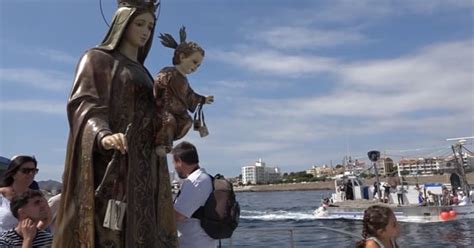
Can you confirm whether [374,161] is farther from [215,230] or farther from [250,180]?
[250,180]

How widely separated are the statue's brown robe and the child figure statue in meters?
0.13

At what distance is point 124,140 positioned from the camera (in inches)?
118

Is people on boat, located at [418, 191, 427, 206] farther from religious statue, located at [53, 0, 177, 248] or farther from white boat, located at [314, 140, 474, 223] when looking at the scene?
religious statue, located at [53, 0, 177, 248]

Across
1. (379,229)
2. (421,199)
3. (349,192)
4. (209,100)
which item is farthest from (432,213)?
(209,100)

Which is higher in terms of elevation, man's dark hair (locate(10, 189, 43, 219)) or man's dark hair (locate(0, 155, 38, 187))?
man's dark hair (locate(0, 155, 38, 187))

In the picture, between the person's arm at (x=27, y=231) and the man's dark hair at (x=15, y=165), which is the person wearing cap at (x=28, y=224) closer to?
the person's arm at (x=27, y=231)

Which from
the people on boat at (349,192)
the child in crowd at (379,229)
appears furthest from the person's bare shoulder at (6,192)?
the people on boat at (349,192)

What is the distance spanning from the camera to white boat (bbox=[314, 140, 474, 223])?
124 ft

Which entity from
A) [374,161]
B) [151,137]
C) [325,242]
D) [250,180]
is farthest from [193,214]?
[250,180]

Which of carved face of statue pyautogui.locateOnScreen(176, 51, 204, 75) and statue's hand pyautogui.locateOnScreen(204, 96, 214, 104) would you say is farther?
statue's hand pyautogui.locateOnScreen(204, 96, 214, 104)

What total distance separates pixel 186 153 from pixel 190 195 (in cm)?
39

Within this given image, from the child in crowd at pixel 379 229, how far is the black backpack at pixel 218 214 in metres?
1.02

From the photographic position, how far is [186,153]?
13.5 ft

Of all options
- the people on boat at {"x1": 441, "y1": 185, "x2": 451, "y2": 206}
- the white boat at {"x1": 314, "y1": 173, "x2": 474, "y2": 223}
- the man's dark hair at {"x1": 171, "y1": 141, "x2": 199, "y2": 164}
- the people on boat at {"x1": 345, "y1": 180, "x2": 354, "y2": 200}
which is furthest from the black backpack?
the people on boat at {"x1": 345, "y1": 180, "x2": 354, "y2": 200}
